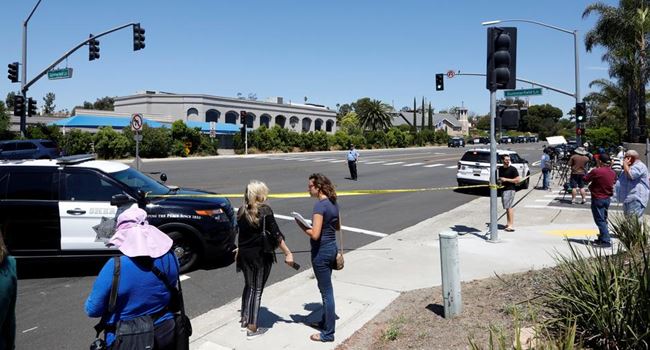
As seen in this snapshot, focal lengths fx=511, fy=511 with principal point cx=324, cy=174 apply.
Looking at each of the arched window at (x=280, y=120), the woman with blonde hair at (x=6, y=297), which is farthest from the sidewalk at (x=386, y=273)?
the arched window at (x=280, y=120)

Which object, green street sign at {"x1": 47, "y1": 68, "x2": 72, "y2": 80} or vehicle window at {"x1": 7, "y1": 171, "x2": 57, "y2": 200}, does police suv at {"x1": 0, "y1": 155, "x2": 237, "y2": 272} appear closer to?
vehicle window at {"x1": 7, "y1": 171, "x2": 57, "y2": 200}

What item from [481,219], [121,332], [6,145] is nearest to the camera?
[121,332]

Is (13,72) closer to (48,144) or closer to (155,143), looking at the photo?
(48,144)

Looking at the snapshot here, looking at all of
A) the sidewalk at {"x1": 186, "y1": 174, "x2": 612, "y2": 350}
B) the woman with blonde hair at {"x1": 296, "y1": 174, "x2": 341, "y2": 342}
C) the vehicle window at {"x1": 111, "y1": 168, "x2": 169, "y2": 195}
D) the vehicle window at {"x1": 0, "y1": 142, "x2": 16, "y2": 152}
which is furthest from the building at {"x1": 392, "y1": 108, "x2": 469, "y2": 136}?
the woman with blonde hair at {"x1": 296, "y1": 174, "x2": 341, "y2": 342}

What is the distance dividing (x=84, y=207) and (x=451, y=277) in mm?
5135

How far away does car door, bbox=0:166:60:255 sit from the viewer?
7.05 m

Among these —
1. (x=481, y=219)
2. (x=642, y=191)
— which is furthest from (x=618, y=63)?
(x=642, y=191)

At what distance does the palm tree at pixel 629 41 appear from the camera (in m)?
35.7

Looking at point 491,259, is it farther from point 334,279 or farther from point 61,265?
point 61,265

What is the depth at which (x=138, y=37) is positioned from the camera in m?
24.7

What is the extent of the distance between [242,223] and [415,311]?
2.21 m

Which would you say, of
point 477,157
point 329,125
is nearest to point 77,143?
point 477,157

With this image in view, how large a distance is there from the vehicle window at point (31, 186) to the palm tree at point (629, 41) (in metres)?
37.6

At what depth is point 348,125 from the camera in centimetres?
11088
